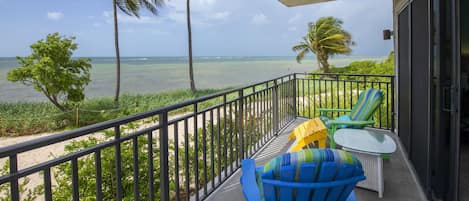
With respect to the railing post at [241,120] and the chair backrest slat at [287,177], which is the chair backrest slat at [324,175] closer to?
the chair backrest slat at [287,177]

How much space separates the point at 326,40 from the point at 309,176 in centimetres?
2175

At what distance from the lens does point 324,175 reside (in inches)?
54.4

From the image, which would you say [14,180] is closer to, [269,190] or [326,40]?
[269,190]

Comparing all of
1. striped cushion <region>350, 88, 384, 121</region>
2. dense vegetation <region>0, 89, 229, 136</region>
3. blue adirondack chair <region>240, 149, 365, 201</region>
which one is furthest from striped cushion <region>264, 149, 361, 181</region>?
dense vegetation <region>0, 89, 229, 136</region>

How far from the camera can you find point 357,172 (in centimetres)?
142

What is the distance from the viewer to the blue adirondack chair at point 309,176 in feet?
4.40

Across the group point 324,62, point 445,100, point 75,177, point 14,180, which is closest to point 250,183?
Result: point 75,177

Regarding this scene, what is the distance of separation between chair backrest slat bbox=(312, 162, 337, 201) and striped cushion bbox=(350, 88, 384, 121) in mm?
2614

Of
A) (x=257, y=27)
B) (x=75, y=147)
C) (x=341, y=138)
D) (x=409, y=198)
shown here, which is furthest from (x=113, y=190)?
(x=257, y=27)

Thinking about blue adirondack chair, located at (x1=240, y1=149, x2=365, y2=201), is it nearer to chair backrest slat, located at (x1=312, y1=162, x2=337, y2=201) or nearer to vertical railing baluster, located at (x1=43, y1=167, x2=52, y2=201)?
chair backrest slat, located at (x1=312, y1=162, x2=337, y2=201)

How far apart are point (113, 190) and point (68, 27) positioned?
35862 millimetres

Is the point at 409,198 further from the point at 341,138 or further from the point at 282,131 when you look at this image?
the point at 282,131

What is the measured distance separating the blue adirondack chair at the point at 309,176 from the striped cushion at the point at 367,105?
8.32ft

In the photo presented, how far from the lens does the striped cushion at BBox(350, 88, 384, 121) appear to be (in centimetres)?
378
